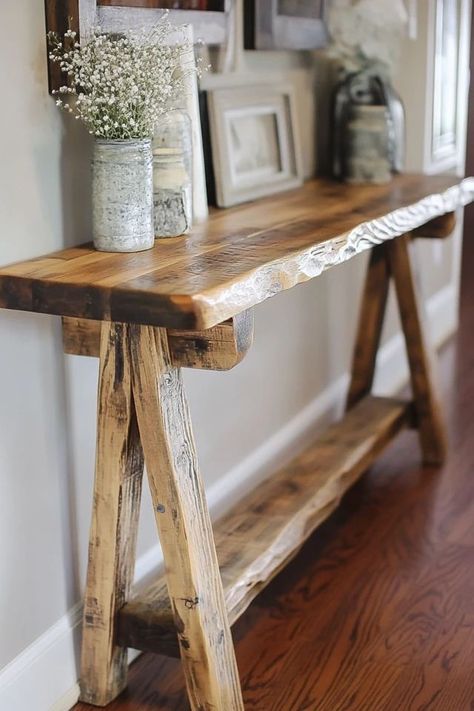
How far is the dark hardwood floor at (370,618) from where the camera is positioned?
1998mm

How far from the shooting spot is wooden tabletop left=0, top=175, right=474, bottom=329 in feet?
4.88

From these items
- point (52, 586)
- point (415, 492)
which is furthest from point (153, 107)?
point (415, 492)

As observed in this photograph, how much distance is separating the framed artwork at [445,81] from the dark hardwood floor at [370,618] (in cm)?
156

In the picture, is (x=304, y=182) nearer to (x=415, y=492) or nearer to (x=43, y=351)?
(x=415, y=492)

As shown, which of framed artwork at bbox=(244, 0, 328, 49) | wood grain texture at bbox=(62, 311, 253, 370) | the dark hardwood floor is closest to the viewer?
wood grain texture at bbox=(62, 311, 253, 370)

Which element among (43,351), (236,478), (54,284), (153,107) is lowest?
(236,478)

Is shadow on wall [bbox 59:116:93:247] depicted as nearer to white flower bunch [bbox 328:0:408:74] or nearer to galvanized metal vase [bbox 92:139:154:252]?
galvanized metal vase [bbox 92:139:154:252]

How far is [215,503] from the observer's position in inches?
99.0

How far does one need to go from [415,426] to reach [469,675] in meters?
1.20

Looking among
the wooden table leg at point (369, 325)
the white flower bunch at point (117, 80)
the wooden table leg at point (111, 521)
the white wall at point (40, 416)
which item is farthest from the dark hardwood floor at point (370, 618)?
the white flower bunch at point (117, 80)

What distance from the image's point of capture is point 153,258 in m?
1.74

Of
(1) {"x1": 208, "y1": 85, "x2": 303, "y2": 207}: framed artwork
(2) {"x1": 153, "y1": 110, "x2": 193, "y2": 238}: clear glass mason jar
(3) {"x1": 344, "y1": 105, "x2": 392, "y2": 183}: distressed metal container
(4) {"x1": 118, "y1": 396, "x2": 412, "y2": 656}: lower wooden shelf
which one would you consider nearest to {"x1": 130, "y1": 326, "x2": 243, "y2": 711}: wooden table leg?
(4) {"x1": 118, "y1": 396, "x2": 412, "y2": 656}: lower wooden shelf

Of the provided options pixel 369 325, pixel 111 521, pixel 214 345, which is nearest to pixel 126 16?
pixel 214 345

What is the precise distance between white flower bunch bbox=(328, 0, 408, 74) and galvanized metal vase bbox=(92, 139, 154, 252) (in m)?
1.31
